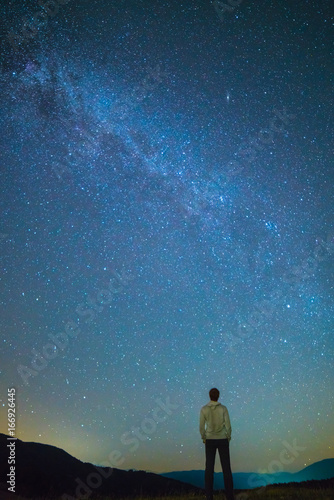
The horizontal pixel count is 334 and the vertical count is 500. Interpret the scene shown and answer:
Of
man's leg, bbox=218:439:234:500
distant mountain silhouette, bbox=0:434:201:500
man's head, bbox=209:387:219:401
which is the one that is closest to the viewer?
man's leg, bbox=218:439:234:500

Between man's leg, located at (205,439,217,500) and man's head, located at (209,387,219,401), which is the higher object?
man's head, located at (209,387,219,401)

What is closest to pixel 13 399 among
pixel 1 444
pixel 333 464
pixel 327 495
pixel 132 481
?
pixel 327 495

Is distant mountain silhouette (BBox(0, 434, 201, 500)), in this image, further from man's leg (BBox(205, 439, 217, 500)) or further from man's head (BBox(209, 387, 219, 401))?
man's head (BBox(209, 387, 219, 401))

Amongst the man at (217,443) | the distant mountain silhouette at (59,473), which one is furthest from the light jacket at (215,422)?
the distant mountain silhouette at (59,473)

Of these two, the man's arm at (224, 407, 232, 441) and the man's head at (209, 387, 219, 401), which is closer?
the man's arm at (224, 407, 232, 441)

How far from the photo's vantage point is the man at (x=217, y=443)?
593cm

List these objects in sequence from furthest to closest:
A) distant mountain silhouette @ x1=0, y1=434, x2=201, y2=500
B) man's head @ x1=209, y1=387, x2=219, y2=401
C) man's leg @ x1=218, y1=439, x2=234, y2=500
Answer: distant mountain silhouette @ x1=0, y1=434, x2=201, y2=500 < man's head @ x1=209, y1=387, x2=219, y2=401 < man's leg @ x1=218, y1=439, x2=234, y2=500

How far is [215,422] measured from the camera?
595 centimetres

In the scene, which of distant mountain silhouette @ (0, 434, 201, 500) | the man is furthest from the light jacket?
distant mountain silhouette @ (0, 434, 201, 500)

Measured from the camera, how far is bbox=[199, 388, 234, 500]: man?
5.93 metres

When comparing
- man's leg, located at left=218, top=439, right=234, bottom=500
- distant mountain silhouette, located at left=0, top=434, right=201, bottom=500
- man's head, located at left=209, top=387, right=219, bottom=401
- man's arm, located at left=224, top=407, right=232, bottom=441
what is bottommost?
distant mountain silhouette, located at left=0, top=434, right=201, bottom=500

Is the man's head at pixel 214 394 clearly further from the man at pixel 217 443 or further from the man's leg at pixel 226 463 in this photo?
the man's leg at pixel 226 463

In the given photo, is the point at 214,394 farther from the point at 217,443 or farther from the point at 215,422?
the point at 217,443

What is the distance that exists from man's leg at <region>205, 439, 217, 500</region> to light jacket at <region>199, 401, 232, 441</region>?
10 cm
